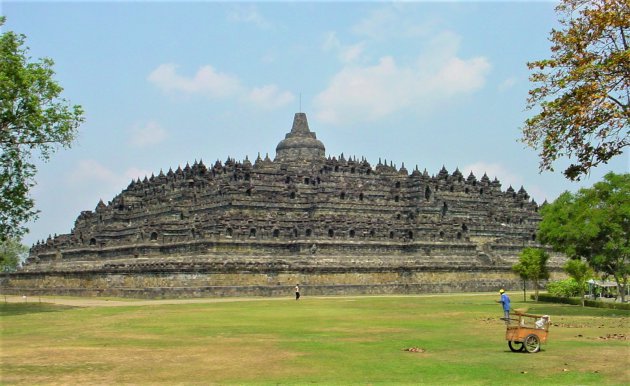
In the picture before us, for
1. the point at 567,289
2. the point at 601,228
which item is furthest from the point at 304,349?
the point at 567,289

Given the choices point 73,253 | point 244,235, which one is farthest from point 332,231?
point 73,253

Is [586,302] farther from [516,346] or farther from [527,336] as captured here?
[527,336]

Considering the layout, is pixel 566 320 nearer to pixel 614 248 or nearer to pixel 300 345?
pixel 614 248

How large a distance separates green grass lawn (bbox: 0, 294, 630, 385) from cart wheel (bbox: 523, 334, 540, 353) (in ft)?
1.42

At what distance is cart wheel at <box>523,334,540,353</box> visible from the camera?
24850 mm

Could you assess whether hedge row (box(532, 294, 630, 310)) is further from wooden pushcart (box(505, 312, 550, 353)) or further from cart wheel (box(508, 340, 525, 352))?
wooden pushcart (box(505, 312, 550, 353))

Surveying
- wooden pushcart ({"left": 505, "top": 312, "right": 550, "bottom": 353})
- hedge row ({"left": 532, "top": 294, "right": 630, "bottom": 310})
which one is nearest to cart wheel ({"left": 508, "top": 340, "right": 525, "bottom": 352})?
wooden pushcart ({"left": 505, "top": 312, "right": 550, "bottom": 353})

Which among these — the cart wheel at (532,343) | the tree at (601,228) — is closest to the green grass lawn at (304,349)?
the cart wheel at (532,343)

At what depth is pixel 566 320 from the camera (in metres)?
38.6

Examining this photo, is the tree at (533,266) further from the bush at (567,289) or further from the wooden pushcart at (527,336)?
the wooden pushcart at (527,336)

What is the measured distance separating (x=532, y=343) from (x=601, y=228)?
80.9 feet

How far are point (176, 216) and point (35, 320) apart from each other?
45.6 m

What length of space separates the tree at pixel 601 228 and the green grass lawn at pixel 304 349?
20.4ft

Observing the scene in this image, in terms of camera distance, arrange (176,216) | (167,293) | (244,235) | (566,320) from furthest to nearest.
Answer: (176,216), (244,235), (167,293), (566,320)
